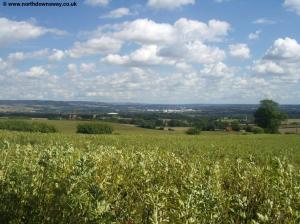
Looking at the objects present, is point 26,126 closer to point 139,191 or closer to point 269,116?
point 269,116

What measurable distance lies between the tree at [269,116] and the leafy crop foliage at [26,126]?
55.3 metres

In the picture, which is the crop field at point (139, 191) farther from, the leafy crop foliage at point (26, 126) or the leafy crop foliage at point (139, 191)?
the leafy crop foliage at point (26, 126)

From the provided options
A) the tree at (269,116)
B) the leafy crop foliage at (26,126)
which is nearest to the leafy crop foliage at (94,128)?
the leafy crop foliage at (26,126)

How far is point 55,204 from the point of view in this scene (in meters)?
6.62

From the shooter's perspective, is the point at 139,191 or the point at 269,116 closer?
the point at 139,191

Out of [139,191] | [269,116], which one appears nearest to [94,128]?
[269,116]

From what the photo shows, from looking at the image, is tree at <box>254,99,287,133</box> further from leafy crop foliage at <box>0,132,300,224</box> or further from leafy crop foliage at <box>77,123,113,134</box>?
leafy crop foliage at <box>0,132,300,224</box>

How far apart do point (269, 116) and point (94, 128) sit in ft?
157

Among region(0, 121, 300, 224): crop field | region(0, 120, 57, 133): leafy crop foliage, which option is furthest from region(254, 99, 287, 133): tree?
region(0, 121, 300, 224): crop field

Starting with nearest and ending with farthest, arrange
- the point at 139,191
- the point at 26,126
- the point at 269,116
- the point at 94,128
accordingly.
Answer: the point at 139,191, the point at 26,126, the point at 94,128, the point at 269,116

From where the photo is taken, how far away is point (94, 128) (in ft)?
329

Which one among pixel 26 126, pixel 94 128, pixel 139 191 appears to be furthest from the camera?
pixel 94 128

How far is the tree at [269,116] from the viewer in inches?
4759

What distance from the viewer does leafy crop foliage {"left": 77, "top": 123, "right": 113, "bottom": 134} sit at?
3916 inches
